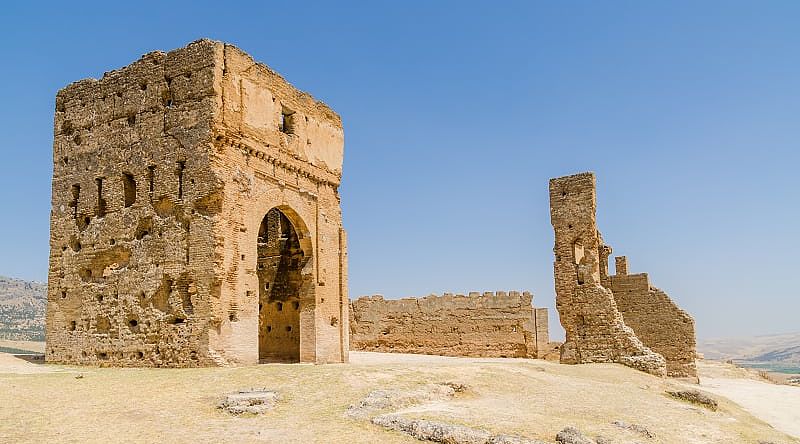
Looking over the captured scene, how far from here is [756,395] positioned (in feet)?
69.9

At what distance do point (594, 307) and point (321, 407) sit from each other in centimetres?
1197

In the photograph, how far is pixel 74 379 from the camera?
14.4 metres

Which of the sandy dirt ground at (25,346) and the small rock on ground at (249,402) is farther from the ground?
the sandy dirt ground at (25,346)

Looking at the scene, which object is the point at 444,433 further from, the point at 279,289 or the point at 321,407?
the point at 279,289

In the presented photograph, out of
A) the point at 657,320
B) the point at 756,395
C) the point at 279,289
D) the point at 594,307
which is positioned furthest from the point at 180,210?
the point at 756,395

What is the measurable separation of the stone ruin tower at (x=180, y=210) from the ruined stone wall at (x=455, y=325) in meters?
7.56

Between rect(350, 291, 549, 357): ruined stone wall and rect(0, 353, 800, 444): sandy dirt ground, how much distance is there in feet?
32.3

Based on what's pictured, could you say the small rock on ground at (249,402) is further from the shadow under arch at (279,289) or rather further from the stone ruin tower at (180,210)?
the shadow under arch at (279,289)

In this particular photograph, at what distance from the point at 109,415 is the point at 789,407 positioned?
1650 cm

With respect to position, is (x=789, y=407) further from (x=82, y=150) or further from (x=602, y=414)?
(x=82, y=150)

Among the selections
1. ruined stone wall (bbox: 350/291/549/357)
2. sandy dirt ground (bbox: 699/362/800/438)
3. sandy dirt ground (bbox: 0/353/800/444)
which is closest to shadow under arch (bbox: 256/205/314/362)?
sandy dirt ground (bbox: 0/353/800/444)

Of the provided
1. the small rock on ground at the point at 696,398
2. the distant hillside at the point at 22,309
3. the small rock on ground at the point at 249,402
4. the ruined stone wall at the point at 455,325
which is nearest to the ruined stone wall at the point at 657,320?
the ruined stone wall at the point at 455,325

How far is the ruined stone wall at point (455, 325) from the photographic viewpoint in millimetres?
27188

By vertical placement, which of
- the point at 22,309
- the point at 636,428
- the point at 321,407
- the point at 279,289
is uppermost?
the point at 279,289
